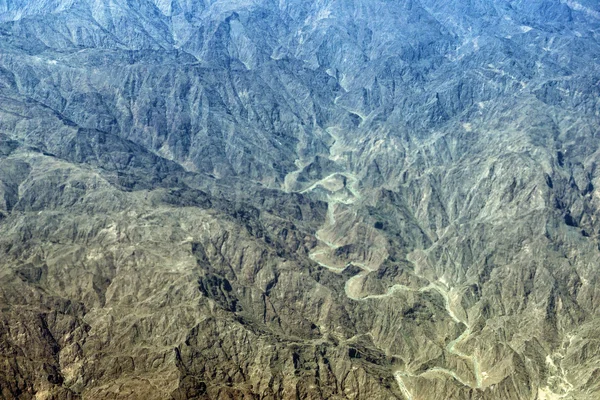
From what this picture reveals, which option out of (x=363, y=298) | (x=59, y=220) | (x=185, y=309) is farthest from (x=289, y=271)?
(x=59, y=220)

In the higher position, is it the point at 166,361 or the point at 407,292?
the point at 166,361

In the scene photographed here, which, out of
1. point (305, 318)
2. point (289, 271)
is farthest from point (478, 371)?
point (289, 271)

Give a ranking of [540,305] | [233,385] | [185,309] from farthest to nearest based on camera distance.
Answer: [540,305] → [185,309] → [233,385]

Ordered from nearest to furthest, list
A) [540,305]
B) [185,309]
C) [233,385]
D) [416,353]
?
[233,385]
[185,309]
[416,353]
[540,305]

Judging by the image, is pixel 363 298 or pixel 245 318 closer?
pixel 245 318

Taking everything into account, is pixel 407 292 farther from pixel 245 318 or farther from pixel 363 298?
pixel 245 318

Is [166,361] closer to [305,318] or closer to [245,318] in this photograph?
[245,318]

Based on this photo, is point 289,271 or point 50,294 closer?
point 50,294

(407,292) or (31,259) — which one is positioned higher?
(31,259)

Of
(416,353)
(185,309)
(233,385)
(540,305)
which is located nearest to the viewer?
(233,385)
